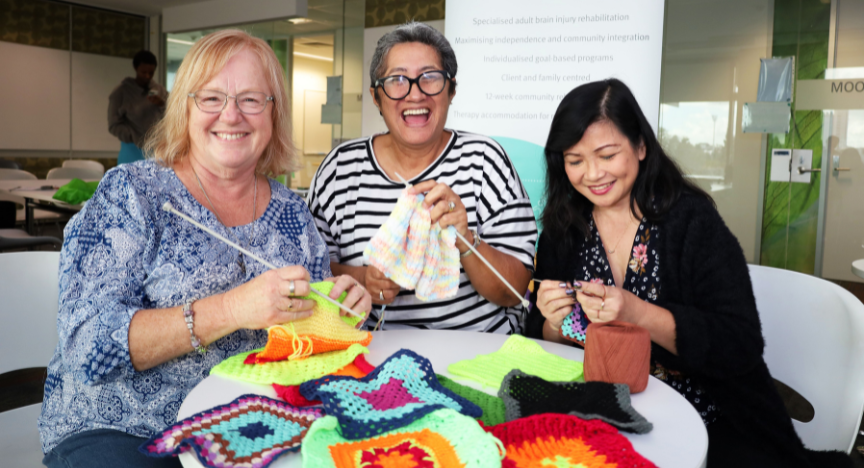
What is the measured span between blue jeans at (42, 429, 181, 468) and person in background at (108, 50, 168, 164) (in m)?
5.43

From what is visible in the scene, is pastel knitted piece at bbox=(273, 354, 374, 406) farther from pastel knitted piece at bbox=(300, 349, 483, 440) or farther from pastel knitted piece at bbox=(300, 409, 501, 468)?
pastel knitted piece at bbox=(300, 409, 501, 468)

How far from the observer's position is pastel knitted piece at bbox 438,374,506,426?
1.07m

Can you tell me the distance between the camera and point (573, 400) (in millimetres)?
1050

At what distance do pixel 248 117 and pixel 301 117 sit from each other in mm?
5786

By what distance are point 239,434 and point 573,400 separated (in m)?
0.54

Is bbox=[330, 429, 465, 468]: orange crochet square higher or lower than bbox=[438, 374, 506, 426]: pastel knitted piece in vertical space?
higher

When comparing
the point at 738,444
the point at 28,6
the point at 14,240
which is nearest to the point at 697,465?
the point at 738,444

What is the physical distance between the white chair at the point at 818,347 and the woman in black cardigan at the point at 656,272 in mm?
158

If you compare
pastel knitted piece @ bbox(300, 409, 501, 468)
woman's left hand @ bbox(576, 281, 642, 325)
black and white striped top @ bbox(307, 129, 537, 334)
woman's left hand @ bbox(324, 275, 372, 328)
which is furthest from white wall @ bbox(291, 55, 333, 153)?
pastel knitted piece @ bbox(300, 409, 501, 468)

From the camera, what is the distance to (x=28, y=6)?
8422mm

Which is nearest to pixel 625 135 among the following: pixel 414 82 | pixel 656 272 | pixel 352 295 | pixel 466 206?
pixel 656 272

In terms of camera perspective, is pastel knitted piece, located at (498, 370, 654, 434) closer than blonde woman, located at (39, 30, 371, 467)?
Yes

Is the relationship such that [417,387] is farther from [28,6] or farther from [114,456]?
[28,6]

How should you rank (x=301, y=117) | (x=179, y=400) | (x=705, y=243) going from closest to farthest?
1. (x=179, y=400)
2. (x=705, y=243)
3. (x=301, y=117)
